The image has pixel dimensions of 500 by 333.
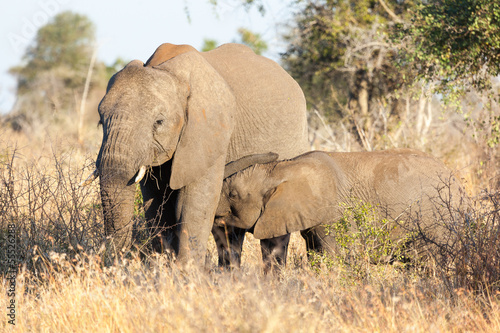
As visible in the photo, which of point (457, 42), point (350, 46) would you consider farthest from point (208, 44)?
point (457, 42)

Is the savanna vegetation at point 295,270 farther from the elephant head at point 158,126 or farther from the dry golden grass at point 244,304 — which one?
the elephant head at point 158,126

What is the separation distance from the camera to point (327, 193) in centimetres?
643

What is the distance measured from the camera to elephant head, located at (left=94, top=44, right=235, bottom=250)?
5117mm

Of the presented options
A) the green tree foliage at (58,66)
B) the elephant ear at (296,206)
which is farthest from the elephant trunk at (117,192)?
the green tree foliage at (58,66)

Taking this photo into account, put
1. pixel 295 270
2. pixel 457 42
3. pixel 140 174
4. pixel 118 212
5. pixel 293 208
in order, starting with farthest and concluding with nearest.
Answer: pixel 457 42 < pixel 293 208 < pixel 295 270 < pixel 118 212 < pixel 140 174

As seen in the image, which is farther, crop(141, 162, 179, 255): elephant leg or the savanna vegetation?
crop(141, 162, 179, 255): elephant leg

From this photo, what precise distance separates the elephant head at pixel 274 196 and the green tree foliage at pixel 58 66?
2317cm

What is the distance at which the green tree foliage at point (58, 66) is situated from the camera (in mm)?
28922

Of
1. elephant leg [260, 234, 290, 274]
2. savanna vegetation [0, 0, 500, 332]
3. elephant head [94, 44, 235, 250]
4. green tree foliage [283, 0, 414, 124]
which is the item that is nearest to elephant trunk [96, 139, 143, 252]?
elephant head [94, 44, 235, 250]

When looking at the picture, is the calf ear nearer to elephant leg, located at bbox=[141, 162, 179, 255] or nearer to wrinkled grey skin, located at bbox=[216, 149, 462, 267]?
wrinkled grey skin, located at bbox=[216, 149, 462, 267]

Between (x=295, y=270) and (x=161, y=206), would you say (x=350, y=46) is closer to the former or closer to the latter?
(x=295, y=270)

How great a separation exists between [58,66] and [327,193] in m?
25.5

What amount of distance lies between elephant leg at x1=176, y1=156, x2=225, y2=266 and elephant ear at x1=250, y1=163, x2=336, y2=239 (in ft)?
2.23

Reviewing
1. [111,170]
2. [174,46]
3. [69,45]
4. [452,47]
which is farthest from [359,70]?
[69,45]
